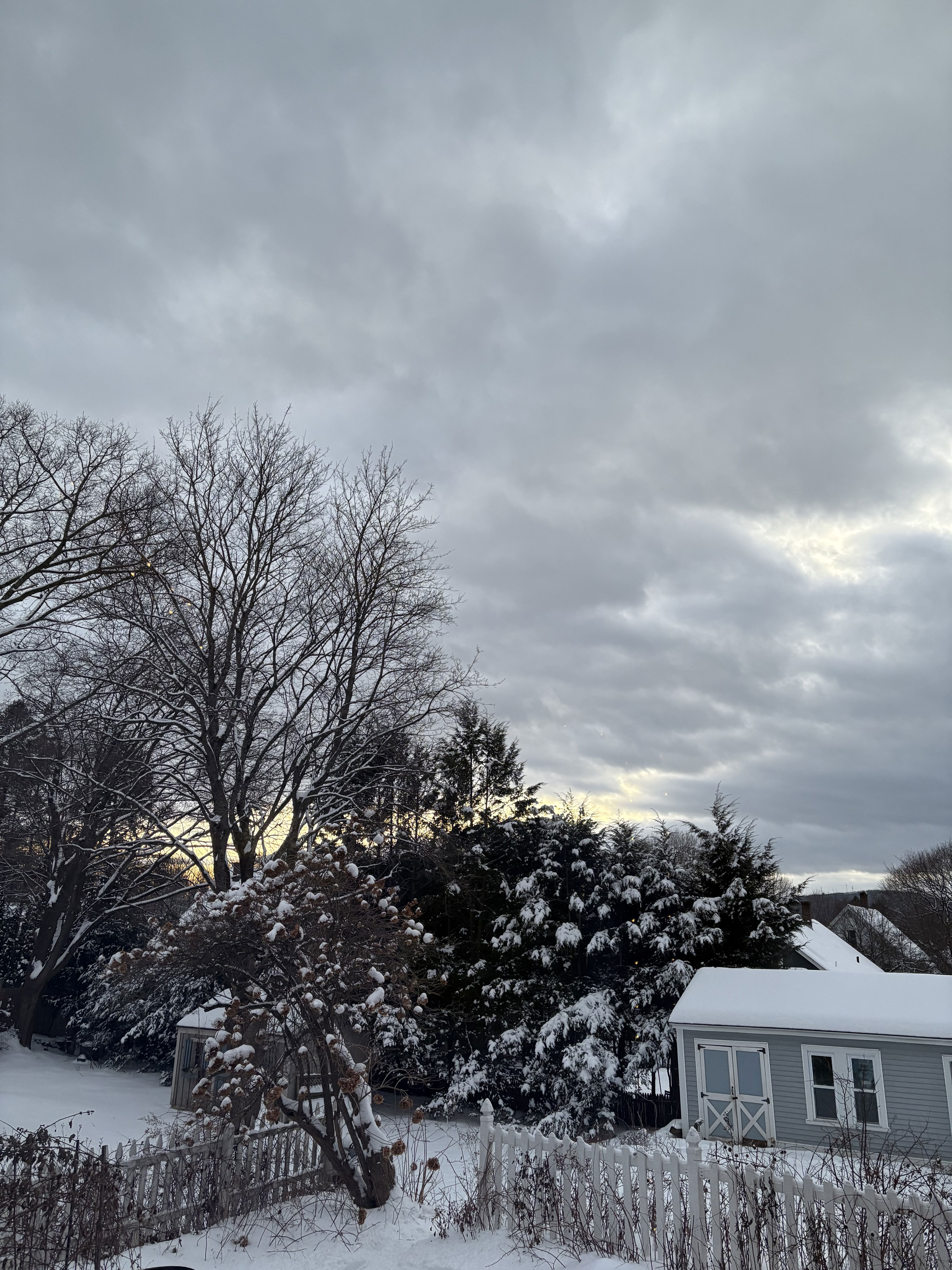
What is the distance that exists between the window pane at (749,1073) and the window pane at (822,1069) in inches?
35.5

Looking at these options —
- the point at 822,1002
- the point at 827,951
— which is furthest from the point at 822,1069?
the point at 827,951

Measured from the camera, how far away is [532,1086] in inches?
600

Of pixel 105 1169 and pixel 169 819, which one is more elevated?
pixel 169 819

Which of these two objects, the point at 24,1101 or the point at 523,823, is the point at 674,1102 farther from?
the point at 24,1101

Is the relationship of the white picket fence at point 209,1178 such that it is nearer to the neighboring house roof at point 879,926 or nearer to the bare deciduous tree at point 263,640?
the bare deciduous tree at point 263,640

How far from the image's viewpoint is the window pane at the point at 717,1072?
14398mm

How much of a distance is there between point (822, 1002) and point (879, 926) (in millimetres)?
25337

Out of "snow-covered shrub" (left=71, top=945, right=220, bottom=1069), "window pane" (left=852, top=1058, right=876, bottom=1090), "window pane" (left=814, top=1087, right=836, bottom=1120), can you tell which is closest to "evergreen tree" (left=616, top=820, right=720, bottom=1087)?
"window pane" (left=814, top=1087, right=836, bottom=1120)

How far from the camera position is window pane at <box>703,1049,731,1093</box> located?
47.2ft

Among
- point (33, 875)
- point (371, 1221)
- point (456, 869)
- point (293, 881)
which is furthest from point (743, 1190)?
point (33, 875)

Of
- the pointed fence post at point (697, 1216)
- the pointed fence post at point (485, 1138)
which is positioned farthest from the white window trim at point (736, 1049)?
the pointed fence post at point (697, 1216)

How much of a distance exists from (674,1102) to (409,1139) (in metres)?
5.92

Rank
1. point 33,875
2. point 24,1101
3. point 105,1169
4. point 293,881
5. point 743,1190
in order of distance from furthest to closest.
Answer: point 33,875, point 24,1101, point 293,881, point 105,1169, point 743,1190

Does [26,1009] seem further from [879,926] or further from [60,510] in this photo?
[879,926]
